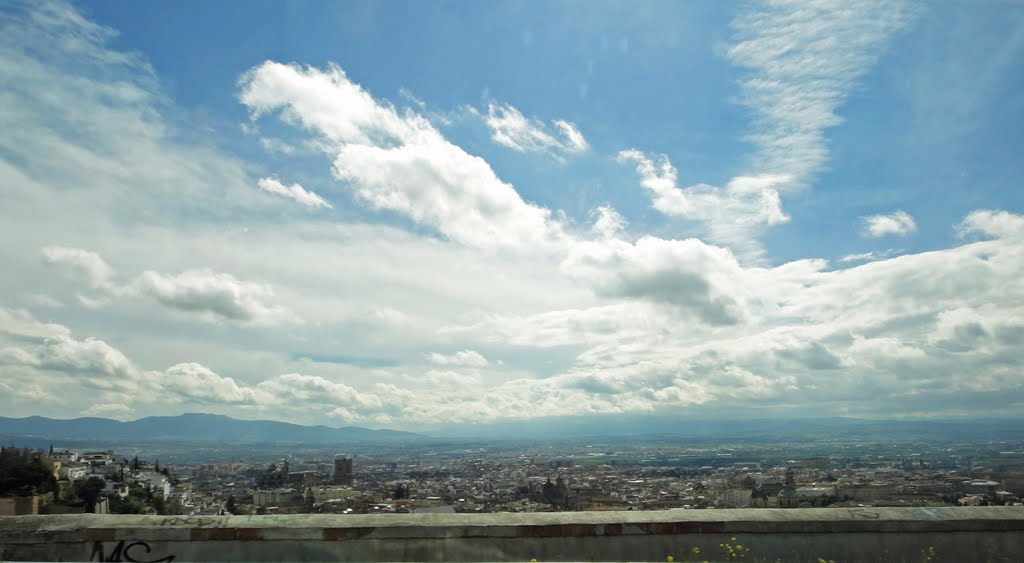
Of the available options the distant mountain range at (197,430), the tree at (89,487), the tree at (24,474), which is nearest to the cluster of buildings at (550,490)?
the tree at (89,487)

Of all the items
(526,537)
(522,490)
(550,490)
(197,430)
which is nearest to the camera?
(526,537)

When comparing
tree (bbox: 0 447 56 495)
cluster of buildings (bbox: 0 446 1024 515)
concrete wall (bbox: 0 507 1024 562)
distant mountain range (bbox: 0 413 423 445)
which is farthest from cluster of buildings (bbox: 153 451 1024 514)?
distant mountain range (bbox: 0 413 423 445)

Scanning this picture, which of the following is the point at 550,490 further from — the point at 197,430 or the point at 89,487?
the point at 197,430

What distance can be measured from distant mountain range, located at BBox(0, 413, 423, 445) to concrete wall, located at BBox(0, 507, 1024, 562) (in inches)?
Answer: 3685

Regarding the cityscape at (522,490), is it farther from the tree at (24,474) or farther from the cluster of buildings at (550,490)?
the tree at (24,474)

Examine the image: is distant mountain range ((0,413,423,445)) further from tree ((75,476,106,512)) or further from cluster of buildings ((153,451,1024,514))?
cluster of buildings ((153,451,1024,514))

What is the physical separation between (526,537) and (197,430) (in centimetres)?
12481

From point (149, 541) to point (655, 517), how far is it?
4454mm

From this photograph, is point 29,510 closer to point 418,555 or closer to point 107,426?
point 418,555

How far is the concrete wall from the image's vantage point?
5988mm

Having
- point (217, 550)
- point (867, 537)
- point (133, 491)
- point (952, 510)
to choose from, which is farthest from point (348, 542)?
point (133, 491)

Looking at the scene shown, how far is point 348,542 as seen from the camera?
6102mm

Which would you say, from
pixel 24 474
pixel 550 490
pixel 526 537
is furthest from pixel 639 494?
pixel 24 474

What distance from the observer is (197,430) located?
383 feet
